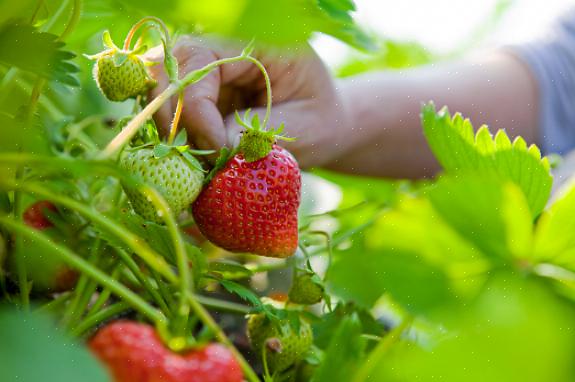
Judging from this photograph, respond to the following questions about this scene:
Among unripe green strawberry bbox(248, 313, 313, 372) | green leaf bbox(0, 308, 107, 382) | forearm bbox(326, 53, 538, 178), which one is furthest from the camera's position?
forearm bbox(326, 53, 538, 178)

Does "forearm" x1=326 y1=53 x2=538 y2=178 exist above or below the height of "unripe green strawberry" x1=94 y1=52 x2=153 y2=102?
below

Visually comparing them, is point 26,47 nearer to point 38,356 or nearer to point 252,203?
point 38,356

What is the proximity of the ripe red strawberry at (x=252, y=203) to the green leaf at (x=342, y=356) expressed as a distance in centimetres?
19

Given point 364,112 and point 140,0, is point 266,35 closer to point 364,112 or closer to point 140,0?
point 140,0

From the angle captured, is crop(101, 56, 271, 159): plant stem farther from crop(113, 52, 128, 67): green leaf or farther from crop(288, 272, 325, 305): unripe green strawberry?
crop(288, 272, 325, 305): unripe green strawberry

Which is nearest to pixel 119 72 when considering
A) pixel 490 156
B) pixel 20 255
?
pixel 20 255

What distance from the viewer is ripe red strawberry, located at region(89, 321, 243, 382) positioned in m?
0.23

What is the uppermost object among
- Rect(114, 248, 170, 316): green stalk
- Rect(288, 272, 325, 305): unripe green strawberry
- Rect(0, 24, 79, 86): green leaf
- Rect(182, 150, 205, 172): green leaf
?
Rect(0, 24, 79, 86): green leaf

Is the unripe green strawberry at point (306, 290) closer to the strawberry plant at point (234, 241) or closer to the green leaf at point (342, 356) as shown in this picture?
the strawberry plant at point (234, 241)

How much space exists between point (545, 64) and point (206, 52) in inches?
43.9

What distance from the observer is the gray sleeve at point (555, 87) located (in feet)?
4.66

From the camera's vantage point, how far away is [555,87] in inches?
56.8

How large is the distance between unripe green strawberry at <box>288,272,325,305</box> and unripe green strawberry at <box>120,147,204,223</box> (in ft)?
0.33

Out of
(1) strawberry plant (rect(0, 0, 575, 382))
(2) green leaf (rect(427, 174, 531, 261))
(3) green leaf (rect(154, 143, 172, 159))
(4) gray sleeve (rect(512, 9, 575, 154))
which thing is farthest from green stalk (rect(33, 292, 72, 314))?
(4) gray sleeve (rect(512, 9, 575, 154))
